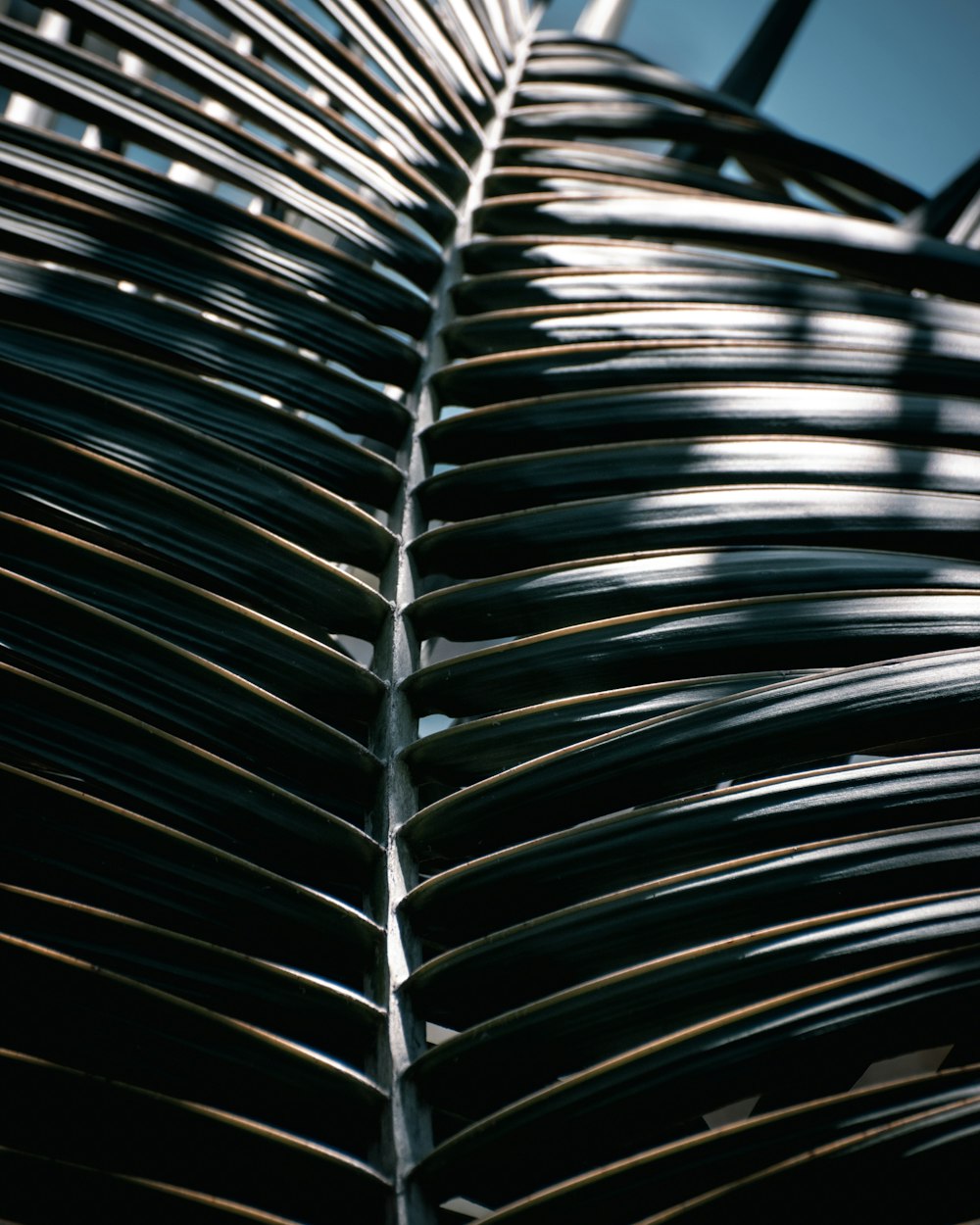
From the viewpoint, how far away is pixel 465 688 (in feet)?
1.34

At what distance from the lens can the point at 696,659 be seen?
0.41 metres

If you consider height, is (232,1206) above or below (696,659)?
below

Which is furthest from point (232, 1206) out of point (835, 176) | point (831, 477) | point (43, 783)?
point (835, 176)

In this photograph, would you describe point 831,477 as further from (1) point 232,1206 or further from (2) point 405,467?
(1) point 232,1206

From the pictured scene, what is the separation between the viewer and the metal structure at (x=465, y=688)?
30cm

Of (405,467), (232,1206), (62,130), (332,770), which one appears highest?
(62,130)

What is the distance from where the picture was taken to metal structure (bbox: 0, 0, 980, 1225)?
0.30 m

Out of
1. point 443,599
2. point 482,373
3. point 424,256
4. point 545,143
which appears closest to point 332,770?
point 443,599

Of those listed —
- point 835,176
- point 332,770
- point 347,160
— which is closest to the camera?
point 332,770

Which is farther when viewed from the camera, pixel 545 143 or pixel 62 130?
pixel 62 130

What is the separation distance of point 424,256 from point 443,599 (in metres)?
0.28

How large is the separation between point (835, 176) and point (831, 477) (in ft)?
1.40

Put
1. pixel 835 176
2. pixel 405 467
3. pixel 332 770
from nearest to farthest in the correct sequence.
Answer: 1. pixel 332 770
2. pixel 405 467
3. pixel 835 176

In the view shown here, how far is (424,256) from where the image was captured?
0.59 metres
